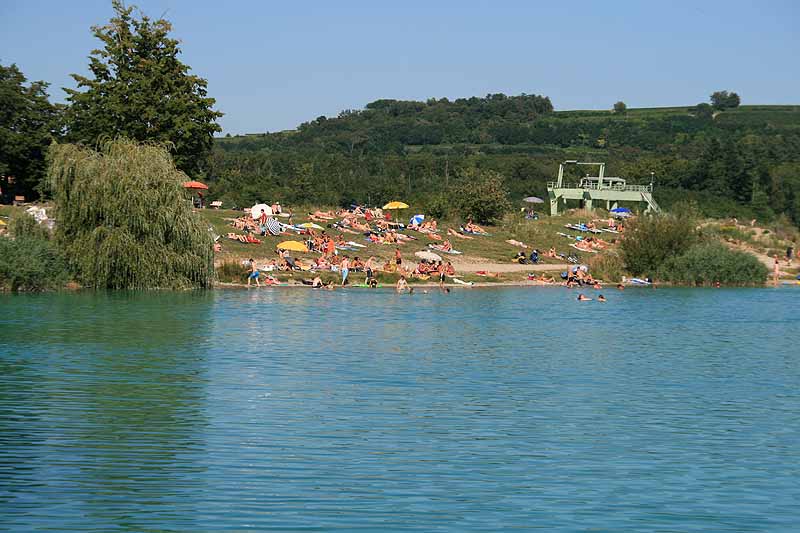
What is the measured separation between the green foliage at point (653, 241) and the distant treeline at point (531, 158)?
61.6 ft

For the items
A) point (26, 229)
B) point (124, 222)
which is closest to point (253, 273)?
point (124, 222)

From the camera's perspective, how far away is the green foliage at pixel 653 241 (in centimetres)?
5553

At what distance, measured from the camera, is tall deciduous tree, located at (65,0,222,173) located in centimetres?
5681

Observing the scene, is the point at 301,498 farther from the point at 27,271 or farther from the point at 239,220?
the point at 239,220

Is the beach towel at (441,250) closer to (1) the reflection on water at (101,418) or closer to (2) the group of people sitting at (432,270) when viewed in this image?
(2) the group of people sitting at (432,270)

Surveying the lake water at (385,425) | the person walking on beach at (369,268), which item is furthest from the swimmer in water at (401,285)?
the lake water at (385,425)

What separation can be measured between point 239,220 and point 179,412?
122ft

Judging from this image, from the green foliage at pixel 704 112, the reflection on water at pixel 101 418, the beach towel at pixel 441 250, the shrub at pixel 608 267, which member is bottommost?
the reflection on water at pixel 101 418

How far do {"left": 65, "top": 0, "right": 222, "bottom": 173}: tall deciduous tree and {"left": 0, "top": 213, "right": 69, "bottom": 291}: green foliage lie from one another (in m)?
16.1

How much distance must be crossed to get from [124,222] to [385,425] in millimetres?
25397

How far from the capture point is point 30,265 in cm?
4031

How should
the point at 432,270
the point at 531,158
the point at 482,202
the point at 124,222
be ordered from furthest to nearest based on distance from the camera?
the point at 531,158 < the point at 482,202 < the point at 432,270 < the point at 124,222

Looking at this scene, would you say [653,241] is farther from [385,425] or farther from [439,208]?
[385,425]

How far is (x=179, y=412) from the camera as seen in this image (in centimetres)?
1852
